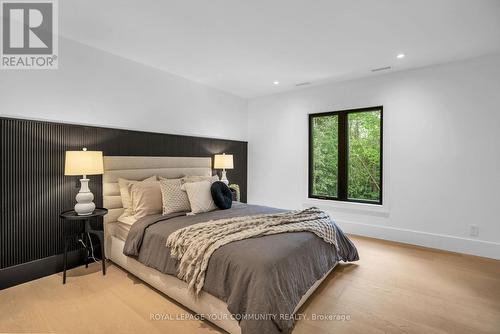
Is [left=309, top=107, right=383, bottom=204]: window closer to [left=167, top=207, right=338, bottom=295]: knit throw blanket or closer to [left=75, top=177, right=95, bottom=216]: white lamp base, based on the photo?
[left=167, top=207, right=338, bottom=295]: knit throw blanket

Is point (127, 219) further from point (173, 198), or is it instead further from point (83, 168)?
point (83, 168)

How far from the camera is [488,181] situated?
3232 millimetres

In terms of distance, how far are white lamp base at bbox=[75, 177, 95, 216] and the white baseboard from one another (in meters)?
3.73

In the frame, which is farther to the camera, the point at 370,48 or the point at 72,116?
the point at 370,48

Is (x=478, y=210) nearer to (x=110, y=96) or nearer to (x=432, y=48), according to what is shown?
(x=432, y=48)

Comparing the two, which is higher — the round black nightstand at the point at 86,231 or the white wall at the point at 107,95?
the white wall at the point at 107,95

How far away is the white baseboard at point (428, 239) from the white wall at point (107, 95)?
10.1 feet

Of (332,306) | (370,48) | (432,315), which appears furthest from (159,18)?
(432,315)

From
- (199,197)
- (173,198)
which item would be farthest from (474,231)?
(173,198)

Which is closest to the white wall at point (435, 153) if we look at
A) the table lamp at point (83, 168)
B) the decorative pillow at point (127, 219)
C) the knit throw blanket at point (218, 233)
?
the knit throw blanket at point (218, 233)

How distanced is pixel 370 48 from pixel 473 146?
193cm

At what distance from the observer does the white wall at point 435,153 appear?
323cm

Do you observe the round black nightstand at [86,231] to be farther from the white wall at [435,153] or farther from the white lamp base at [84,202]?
the white wall at [435,153]

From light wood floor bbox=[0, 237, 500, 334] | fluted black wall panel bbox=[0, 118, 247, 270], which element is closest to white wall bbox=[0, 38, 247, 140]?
fluted black wall panel bbox=[0, 118, 247, 270]
